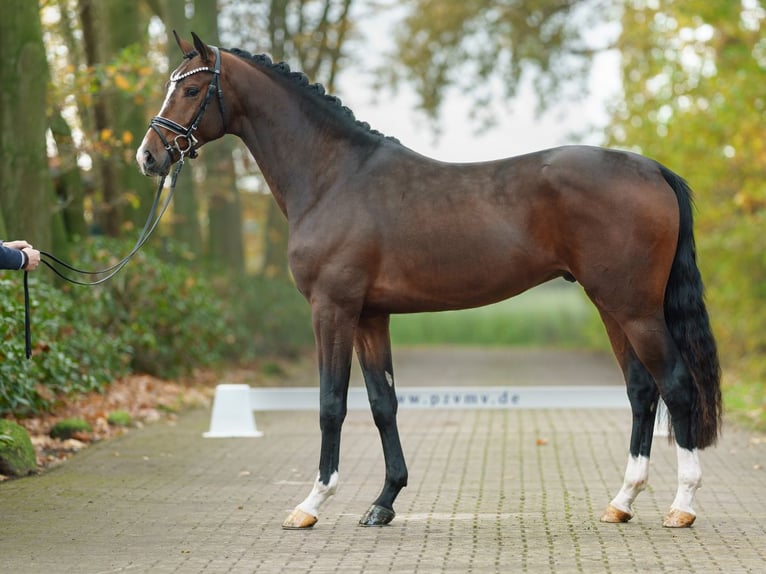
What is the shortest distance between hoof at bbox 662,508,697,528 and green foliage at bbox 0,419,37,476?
15.0 ft

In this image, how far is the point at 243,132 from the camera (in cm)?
739

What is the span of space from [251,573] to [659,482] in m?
3.89

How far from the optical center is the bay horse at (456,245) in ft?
22.0

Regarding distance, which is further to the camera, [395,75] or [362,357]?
[395,75]

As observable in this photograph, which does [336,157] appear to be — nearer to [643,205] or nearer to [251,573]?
[643,205]

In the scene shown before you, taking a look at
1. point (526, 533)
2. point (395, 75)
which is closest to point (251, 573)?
point (526, 533)

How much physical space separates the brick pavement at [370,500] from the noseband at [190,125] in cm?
216

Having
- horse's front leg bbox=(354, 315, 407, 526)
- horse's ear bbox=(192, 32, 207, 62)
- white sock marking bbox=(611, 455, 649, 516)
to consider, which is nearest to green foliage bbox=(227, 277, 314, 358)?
horse's front leg bbox=(354, 315, 407, 526)

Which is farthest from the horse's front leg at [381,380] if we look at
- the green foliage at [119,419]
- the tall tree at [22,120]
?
the tall tree at [22,120]

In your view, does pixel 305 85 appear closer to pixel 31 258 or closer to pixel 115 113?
pixel 31 258

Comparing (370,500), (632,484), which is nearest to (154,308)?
(370,500)

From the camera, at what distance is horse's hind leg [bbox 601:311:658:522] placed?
6922 millimetres

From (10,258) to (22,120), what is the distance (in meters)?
5.51

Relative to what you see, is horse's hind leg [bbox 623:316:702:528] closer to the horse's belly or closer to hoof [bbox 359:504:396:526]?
the horse's belly
